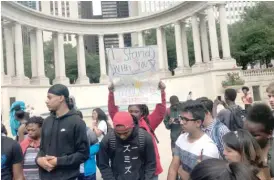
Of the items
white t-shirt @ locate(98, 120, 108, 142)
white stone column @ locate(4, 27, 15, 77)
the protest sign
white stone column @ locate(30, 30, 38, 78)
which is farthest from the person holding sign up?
white stone column @ locate(30, 30, 38, 78)

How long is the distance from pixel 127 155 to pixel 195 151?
1.10m

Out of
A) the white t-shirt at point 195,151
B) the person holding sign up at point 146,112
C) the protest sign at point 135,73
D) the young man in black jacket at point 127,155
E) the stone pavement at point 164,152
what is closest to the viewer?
the white t-shirt at point 195,151

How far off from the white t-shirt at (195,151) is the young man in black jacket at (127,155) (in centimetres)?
60

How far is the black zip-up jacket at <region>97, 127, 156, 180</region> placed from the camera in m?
5.21

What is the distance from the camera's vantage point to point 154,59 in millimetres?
7695

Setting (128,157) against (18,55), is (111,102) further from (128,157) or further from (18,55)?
(18,55)

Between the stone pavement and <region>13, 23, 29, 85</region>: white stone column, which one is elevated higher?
<region>13, 23, 29, 85</region>: white stone column

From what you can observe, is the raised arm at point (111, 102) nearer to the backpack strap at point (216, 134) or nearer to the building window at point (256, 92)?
the backpack strap at point (216, 134)

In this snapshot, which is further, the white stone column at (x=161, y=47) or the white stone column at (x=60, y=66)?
→ the white stone column at (x=161, y=47)

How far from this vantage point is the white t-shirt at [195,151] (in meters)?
4.61

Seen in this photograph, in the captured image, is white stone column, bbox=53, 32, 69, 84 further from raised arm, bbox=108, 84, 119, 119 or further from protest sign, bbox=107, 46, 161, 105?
raised arm, bbox=108, 84, 119, 119

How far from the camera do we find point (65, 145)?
4898 millimetres

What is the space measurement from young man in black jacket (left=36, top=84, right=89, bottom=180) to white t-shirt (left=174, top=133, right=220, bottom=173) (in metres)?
1.44

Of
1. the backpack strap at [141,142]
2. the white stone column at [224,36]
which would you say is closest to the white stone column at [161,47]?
the white stone column at [224,36]
